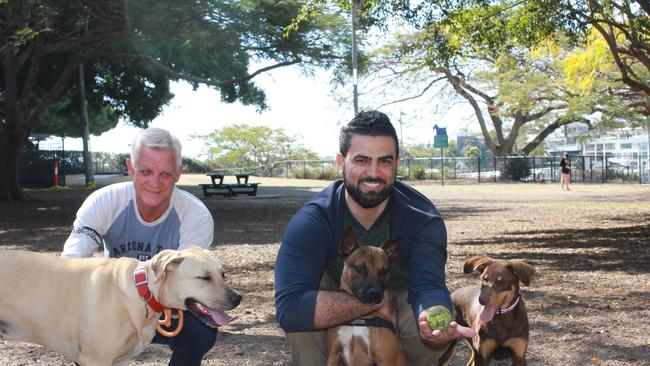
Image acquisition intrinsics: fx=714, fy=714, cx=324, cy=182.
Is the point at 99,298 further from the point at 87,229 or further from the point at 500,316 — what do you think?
the point at 500,316

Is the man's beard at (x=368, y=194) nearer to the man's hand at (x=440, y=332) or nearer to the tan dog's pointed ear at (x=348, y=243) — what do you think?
the tan dog's pointed ear at (x=348, y=243)

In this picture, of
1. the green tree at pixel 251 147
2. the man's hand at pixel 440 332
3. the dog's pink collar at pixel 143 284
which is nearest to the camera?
the man's hand at pixel 440 332

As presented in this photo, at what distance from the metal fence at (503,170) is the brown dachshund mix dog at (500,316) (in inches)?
1264

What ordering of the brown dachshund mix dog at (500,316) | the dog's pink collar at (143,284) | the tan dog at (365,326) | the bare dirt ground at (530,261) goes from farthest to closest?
the bare dirt ground at (530,261) < the brown dachshund mix dog at (500,316) < the dog's pink collar at (143,284) < the tan dog at (365,326)

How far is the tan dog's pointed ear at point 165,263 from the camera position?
12.0 feet

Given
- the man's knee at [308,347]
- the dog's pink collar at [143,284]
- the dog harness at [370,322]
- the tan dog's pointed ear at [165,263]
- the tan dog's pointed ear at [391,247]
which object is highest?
the tan dog's pointed ear at [391,247]

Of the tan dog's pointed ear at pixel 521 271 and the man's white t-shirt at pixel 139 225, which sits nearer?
the man's white t-shirt at pixel 139 225

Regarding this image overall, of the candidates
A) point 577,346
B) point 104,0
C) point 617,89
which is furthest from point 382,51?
point 577,346

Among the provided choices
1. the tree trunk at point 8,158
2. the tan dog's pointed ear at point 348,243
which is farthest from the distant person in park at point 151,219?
the tree trunk at point 8,158

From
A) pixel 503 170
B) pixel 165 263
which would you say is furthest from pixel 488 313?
pixel 503 170

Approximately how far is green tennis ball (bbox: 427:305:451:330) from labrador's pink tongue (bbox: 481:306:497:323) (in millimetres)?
1475

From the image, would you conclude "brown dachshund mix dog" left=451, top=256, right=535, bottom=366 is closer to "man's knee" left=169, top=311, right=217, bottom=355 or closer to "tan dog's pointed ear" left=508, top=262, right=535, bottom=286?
"tan dog's pointed ear" left=508, top=262, right=535, bottom=286

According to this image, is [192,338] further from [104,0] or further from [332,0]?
[104,0]

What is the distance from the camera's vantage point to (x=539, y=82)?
34.5m
